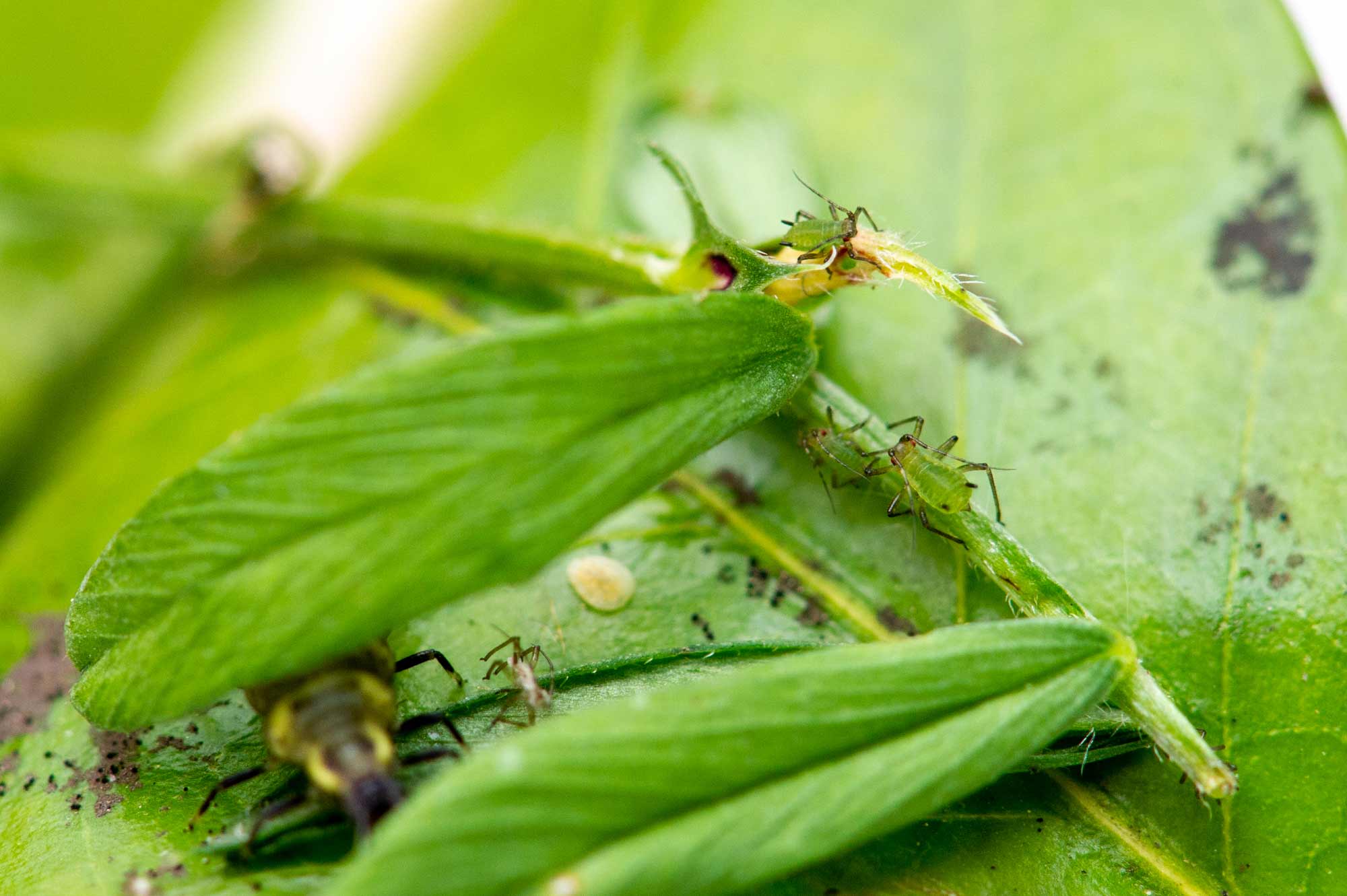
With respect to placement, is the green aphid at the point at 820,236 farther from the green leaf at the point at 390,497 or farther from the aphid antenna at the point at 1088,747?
the aphid antenna at the point at 1088,747

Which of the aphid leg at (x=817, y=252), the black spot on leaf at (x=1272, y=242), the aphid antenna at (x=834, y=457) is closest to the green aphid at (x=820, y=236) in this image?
→ the aphid leg at (x=817, y=252)

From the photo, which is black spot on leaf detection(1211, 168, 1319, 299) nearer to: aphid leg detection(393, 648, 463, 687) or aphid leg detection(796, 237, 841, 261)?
aphid leg detection(796, 237, 841, 261)

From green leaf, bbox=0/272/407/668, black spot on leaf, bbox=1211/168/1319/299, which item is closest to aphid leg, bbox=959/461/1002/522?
black spot on leaf, bbox=1211/168/1319/299

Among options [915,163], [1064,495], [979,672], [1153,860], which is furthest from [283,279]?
[1153,860]

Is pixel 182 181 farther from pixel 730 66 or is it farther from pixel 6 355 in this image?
pixel 730 66

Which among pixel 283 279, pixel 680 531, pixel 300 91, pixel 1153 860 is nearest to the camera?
pixel 1153 860
